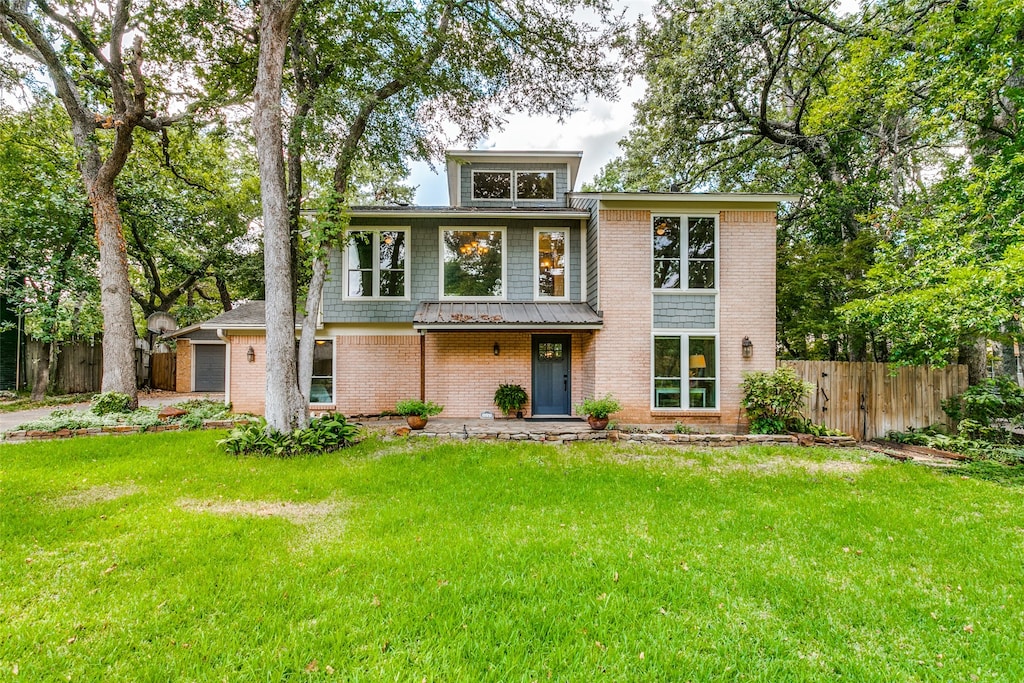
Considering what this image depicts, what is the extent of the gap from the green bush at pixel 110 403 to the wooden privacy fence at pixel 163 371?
10.0 m

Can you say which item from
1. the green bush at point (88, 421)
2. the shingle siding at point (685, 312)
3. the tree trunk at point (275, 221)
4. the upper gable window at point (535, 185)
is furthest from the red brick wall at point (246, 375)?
the shingle siding at point (685, 312)

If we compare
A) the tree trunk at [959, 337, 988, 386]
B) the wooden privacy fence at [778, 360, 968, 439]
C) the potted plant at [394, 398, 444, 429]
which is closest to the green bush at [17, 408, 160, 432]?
the potted plant at [394, 398, 444, 429]

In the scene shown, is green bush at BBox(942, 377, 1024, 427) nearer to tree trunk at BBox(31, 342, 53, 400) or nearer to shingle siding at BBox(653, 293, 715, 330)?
shingle siding at BBox(653, 293, 715, 330)

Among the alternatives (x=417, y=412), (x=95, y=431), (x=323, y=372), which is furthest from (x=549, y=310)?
(x=95, y=431)

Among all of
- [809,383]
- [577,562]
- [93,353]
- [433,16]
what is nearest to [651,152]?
[433,16]

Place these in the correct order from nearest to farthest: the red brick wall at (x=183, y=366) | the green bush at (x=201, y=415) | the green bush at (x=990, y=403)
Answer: the green bush at (x=990, y=403) → the green bush at (x=201, y=415) → the red brick wall at (x=183, y=366)

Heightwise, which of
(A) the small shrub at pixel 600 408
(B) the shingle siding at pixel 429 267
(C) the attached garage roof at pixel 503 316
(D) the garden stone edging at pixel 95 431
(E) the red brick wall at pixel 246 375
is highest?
(B) the shingle siding at pixel 429 267

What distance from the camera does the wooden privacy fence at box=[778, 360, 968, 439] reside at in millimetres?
9406

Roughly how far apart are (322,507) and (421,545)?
5.91 ft

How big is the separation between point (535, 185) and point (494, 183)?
4.15 feet

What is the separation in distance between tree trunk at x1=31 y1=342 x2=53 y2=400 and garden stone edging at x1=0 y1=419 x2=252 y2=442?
776 cm

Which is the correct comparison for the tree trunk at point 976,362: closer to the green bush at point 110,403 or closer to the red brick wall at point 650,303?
the red brick wall at point 650,303

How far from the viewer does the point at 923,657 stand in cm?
261

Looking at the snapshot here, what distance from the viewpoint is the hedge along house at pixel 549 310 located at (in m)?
9.87
